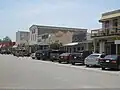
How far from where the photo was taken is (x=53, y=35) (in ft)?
252

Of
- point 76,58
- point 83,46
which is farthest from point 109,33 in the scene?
point 83,46

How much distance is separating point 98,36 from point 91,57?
453 inches

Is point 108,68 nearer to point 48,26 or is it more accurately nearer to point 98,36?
point 98,36

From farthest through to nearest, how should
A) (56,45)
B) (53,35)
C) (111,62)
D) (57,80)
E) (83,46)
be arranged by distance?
(53,35) → (56,45) → (83,46) → (111,62) → (57,80)

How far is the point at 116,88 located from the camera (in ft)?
45.1

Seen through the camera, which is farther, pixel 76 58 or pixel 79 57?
pixel 76 58

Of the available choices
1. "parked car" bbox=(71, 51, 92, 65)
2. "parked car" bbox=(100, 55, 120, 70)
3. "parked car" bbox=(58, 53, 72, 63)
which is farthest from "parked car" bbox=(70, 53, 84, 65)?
"parked car" bbox=(100, 55, 120, 70)

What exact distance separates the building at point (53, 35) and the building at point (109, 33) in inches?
728

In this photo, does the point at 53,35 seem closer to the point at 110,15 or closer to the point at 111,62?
the point at 110,15

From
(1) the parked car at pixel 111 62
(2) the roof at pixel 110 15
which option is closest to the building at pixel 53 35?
(2) the roof at pixel 110 15

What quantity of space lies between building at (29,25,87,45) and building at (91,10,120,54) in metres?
18.5

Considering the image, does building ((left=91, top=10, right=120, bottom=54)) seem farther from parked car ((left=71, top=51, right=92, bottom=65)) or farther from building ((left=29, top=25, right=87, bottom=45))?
building ((left=29, top=25, right=87, bottom=45))

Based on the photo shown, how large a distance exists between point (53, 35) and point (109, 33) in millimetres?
37524

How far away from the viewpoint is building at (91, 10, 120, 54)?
130 feet
